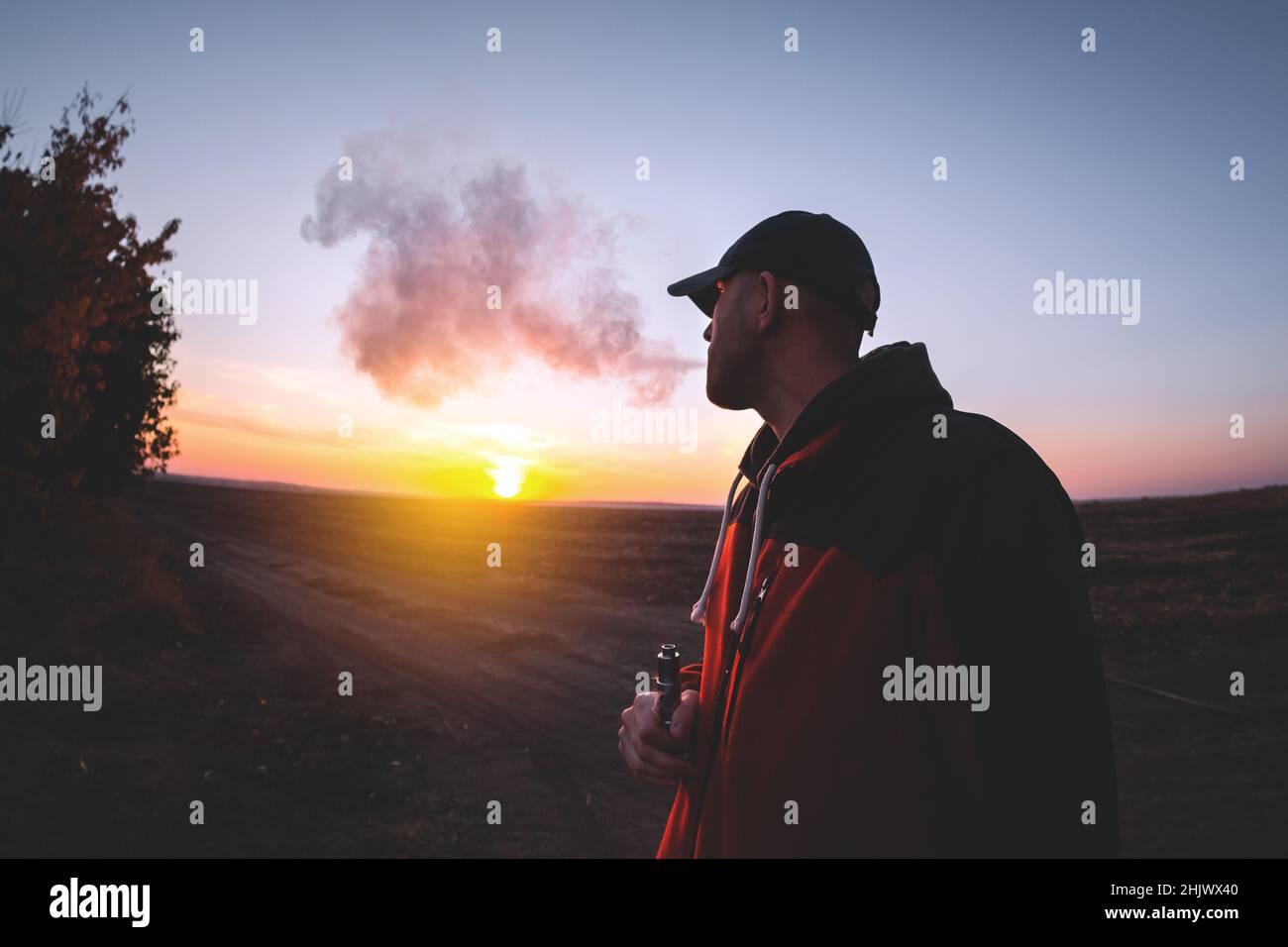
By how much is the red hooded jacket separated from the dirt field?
166 inches

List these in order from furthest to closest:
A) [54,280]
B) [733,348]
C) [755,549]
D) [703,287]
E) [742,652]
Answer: [54,280]
[703,287]
[733,348]
[755,549]
[742,652]

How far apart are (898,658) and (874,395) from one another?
0.73 m

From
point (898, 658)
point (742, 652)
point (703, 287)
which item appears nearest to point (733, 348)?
point (703, 287)

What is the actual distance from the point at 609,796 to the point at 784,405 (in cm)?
524

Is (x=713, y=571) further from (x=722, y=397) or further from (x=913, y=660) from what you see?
(x=913, y=660)

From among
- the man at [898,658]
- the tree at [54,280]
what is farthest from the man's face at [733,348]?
the tree at [54,280]

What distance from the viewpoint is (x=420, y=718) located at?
26.7 ft

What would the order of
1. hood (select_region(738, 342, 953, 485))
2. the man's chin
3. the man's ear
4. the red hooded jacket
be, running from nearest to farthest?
the red hooded jacket → hood (select_region(738, 342, 953, 485)) → the man's ear → the man's chin

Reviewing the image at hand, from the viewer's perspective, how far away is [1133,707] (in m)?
8.60

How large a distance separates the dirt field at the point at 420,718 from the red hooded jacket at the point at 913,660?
423cm

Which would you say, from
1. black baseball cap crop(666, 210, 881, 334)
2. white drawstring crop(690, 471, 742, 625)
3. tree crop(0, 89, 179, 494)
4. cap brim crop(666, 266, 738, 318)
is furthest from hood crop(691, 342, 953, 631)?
tree crop(0, 89, 179, 494)

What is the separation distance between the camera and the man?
1445 millimetres

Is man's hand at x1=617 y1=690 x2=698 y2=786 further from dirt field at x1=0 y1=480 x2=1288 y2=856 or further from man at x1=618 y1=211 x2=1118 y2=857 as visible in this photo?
dirt field at x1=0 y1=480 x2=1288 y2=856

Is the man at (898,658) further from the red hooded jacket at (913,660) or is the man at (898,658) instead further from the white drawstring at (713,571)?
the white drawstring at (713,571)
